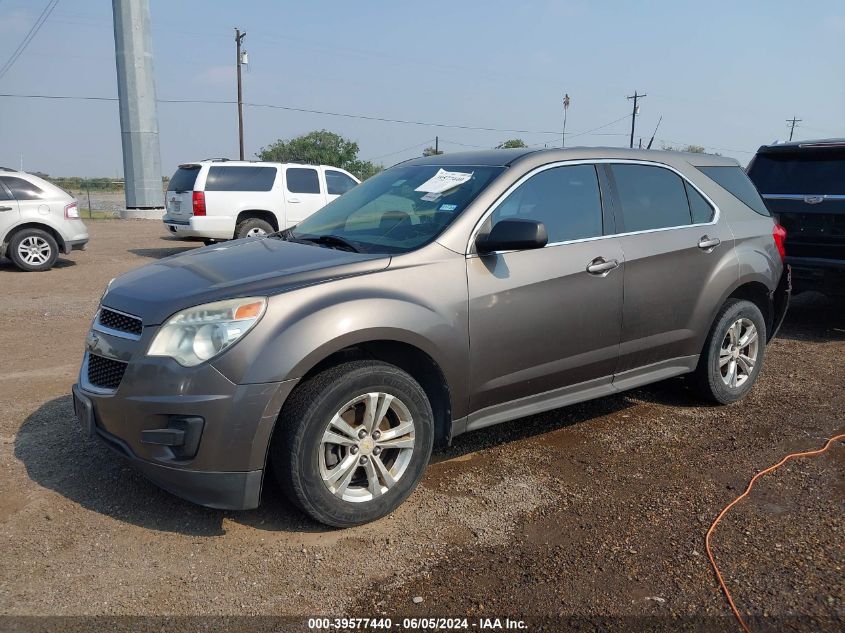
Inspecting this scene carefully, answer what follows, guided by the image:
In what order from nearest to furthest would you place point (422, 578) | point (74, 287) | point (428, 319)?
point (422, 578), point (428, 319), point (74, 287)

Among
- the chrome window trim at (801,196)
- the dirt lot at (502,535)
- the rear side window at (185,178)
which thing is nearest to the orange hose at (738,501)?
the dirt lot at (502,535)

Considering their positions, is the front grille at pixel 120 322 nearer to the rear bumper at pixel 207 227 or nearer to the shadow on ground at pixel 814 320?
the shadow on ground at pixel 814 320

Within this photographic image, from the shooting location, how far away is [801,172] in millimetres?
7230

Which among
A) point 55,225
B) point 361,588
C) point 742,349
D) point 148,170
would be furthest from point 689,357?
point 148,170

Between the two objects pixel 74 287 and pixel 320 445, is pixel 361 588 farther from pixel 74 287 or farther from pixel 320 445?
pixel 74 287

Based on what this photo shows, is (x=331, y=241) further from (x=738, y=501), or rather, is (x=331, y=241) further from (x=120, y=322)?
(x=738, y=501)

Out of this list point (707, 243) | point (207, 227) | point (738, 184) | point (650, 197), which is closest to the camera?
point (650, 197)

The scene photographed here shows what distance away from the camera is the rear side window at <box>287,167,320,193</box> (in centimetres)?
1371

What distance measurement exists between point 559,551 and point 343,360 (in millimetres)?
1327

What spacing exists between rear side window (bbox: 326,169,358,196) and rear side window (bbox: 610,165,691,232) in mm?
10251

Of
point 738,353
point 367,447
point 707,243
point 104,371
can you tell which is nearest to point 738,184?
point 707,243

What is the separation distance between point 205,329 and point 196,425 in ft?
1.35

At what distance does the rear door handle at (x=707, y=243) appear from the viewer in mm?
4641

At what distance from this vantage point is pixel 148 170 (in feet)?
82.7
